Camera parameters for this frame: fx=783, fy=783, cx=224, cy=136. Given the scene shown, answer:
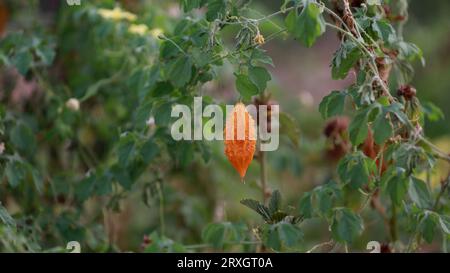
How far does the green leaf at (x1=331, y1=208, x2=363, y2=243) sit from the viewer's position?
1339 millimetres

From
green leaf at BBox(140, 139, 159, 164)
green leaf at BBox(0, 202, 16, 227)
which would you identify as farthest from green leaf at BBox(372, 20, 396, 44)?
green leaf at BBox(0, 202, 16, 227)

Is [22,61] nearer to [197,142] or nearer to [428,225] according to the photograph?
[197,142]

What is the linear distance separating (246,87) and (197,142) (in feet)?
1.20

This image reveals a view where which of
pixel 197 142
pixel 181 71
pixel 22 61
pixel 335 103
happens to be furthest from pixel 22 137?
pixel 335 103

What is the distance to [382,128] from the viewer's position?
3.95ft

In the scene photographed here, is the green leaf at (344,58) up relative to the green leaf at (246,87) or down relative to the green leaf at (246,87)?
up

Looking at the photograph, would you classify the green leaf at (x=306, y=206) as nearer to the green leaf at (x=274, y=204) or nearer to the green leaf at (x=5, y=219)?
the green leaf at (x=274, y=204)

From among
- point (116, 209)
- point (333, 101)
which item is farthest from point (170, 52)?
point (116, 209)

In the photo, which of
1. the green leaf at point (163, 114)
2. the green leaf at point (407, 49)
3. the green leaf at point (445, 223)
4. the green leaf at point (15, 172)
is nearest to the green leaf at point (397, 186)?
the green leaf at point (445, 223)

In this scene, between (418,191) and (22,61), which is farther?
(22,61)

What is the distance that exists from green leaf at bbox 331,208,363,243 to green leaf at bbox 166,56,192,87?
36cm

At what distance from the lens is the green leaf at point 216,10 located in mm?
1332

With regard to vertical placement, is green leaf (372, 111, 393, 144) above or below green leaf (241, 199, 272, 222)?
above

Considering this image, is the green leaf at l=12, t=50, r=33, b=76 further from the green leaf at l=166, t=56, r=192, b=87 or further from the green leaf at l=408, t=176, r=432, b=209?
the green leaf at l=408, t=176, r=432, b=209
